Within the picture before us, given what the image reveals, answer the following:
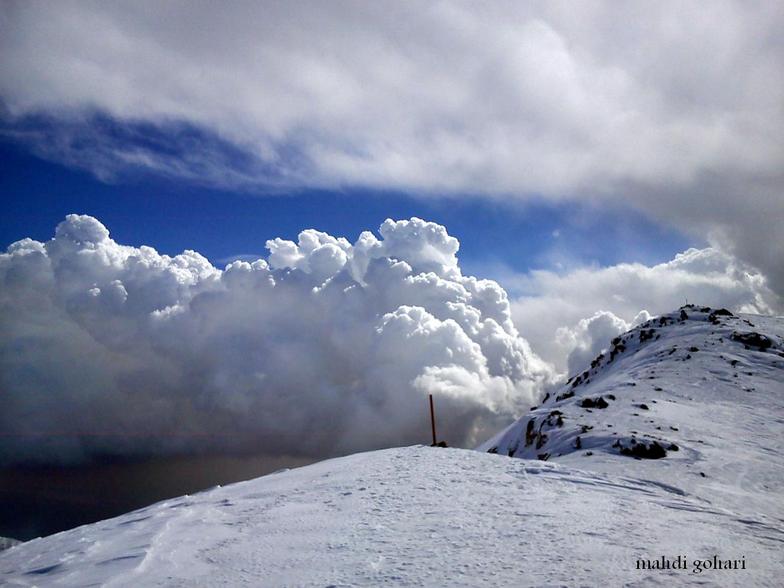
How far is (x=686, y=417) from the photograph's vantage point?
81.7 ft

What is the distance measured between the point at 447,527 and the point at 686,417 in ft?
66.3

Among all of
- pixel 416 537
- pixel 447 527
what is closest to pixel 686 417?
pixel 447 527

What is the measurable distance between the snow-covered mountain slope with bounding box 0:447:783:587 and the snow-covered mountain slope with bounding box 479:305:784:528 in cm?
287

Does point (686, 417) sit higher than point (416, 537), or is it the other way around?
point (686, 417)

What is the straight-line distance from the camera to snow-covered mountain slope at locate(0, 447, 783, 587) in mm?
7496

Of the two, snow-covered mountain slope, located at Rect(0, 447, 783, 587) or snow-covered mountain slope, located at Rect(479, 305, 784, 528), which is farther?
snow-covered mountain slope, located at Rect(479, 305, 784, 528)

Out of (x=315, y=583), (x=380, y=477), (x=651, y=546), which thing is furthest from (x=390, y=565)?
(x=380, y=477)

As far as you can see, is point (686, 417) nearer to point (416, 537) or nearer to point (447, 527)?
point (447, 527)

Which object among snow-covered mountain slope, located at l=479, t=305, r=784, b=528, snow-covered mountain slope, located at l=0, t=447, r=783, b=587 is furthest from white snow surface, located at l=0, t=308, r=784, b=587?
snow-covered mountain slope, located at l=479, t=305, r=784, b=528

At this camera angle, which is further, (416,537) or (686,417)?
(686,417)

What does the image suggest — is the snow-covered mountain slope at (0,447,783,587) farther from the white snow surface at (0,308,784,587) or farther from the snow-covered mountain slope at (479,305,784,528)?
the snow-covered mountain slope at (479,305,784,528)

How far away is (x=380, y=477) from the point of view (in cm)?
1284

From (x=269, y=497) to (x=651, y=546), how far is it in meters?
7.86

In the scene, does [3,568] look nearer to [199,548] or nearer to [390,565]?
[199,548]
